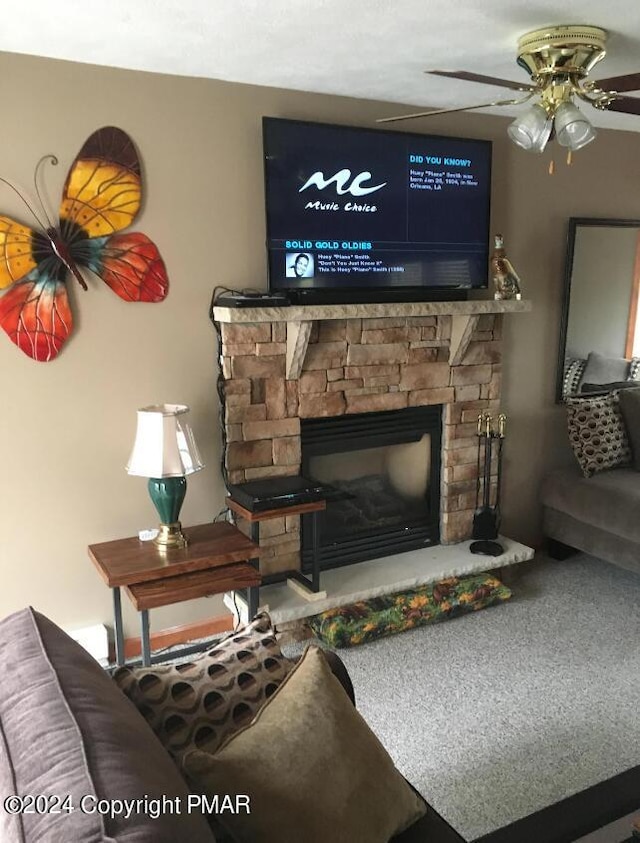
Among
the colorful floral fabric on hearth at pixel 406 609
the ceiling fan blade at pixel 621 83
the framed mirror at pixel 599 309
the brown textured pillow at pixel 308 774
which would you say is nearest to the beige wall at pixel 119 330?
the colorful floral fabric on hearth at pixel 406 609

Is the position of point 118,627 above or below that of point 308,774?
below

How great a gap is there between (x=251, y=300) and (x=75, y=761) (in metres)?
2.05

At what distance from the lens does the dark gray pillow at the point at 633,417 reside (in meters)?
3.90

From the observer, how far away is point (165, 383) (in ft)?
9.66

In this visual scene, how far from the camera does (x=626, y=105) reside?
228cm

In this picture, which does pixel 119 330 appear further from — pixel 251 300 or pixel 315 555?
pixel 315 555

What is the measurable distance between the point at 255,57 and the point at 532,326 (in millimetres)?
2087

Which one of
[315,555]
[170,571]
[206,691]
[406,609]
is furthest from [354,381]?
[206,691]

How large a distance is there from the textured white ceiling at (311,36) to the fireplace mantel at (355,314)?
89 cm

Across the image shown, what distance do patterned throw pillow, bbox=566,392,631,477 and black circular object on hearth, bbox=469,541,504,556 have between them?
27.0 inches

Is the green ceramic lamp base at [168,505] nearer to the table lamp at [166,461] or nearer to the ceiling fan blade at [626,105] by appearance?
the table lamp at [166,461]

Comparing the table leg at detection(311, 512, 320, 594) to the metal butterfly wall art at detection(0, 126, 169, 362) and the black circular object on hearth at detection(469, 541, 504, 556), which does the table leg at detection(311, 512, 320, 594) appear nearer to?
the black circular object on hearth at detection(469, 541, 504, 556)

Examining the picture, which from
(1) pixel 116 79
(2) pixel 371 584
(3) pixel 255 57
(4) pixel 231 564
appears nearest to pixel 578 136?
(3) pixel 255 57

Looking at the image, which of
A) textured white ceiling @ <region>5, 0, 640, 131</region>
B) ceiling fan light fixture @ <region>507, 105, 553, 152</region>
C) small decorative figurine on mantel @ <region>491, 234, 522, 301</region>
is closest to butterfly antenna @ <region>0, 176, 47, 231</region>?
textured white ceiling @ <region>5, 0, 640, 131</region>
